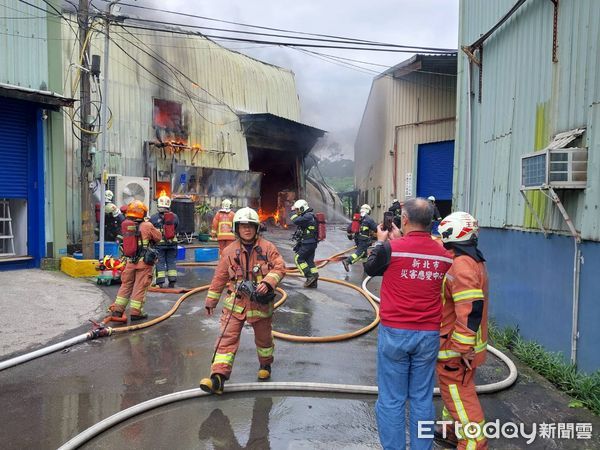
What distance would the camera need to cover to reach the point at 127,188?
43.7 feet

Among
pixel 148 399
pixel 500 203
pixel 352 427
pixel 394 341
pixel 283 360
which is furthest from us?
pixel 500 203

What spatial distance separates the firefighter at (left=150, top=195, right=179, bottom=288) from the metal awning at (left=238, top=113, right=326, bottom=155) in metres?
11.4

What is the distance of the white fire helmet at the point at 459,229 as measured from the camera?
10.3ft

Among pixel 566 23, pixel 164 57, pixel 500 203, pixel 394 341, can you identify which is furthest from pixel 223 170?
pixel 394 341

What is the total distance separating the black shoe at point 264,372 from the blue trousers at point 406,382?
65.2 inches

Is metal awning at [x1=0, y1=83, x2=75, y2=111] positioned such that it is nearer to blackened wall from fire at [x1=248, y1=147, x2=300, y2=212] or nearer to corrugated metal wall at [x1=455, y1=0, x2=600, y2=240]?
corrugated metal wall at [x1=455, y1=0, x2=600, y2=240]

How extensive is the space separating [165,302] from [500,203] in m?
5.57

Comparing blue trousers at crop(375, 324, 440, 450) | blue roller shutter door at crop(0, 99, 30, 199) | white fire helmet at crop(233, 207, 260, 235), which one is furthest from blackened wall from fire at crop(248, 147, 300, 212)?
blue trousers at crop(375, 324, 440, 450)

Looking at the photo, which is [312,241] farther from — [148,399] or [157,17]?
[157,17]

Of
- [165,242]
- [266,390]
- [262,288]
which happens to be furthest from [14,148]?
[266,390]

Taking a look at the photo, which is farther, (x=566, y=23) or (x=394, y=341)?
(x=566, y=23)

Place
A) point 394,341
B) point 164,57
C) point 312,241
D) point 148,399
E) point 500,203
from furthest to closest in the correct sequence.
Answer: point 164,57 → point 312,241 → point 500,203 → point 148,399 → point 394,341

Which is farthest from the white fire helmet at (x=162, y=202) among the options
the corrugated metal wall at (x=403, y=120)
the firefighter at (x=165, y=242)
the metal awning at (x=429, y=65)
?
the corrugated metal wall at (x=403, y=120)

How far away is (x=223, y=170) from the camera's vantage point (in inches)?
696
